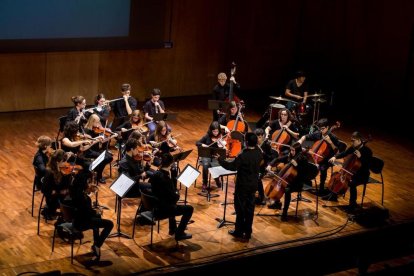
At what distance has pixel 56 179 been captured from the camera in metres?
8.66

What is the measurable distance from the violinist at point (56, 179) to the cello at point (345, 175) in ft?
12.4

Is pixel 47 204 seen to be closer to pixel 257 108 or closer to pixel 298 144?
pixel 298 144

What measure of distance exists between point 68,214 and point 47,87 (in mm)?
6695

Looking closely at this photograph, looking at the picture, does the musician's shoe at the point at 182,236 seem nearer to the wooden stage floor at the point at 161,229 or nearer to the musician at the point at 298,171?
the wooden stage floor at the point at 161,229

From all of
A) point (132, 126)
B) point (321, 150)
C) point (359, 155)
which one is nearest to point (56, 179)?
point (132, 126)

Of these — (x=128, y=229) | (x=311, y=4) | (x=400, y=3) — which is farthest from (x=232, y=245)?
(x=311, y=4)

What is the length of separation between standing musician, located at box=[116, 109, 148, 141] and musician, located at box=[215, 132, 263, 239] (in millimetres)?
2277

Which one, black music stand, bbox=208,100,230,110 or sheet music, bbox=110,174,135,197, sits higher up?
black music stand, bbox=208,100,230,110

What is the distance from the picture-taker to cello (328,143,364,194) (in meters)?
10.1

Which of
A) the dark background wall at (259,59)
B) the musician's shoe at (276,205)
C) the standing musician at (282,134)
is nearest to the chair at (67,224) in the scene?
the musician's shoe at (276,205)

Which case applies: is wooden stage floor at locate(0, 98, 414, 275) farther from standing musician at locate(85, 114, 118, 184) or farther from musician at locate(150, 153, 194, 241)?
musician at locate(150, 153, 194, 241)

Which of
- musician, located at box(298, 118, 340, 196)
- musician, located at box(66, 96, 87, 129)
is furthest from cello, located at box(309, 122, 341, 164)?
musician, located at box(66, 96, 87, 129)

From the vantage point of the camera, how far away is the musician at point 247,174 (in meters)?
8.95

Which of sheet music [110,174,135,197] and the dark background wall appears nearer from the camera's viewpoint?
sheet music [110,174,135,197]
